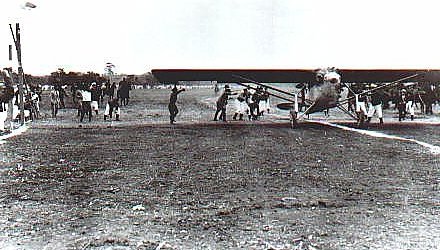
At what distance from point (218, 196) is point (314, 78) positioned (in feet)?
57.8

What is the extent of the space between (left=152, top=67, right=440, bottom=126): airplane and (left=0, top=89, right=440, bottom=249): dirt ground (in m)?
9.03

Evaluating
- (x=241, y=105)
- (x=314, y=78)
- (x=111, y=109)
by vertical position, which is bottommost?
(x=111, y=109)

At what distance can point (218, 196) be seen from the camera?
780 cm

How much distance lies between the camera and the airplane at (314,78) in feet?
76.2

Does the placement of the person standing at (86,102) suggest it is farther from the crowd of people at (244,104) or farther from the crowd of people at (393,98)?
the crowd of people at (393,98)

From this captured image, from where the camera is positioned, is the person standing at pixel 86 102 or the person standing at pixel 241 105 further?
the person standing at pixel 241 105

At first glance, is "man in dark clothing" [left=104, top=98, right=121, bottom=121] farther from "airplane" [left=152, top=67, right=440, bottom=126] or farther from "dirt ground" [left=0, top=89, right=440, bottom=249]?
"dirt ground" [left=0, top=89, right=440, bottom=249]

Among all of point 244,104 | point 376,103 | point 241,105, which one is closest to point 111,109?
point 241,105

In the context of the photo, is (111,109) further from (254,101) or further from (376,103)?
(376,103)

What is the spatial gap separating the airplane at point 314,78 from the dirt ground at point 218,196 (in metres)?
9.03

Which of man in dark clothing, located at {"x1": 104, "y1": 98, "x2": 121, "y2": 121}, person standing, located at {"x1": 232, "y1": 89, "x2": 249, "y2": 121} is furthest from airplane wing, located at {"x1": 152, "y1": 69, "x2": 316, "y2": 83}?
man in dark clothing, located at {"x1": 104, "y1": 98, "x2": 121, "y2": 121}

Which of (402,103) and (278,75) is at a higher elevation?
(278,75)

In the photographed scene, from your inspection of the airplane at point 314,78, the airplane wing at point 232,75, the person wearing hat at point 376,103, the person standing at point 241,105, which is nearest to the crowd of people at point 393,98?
the person wearing hat at point 376,103

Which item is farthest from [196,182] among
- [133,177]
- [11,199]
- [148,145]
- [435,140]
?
[435,140]
